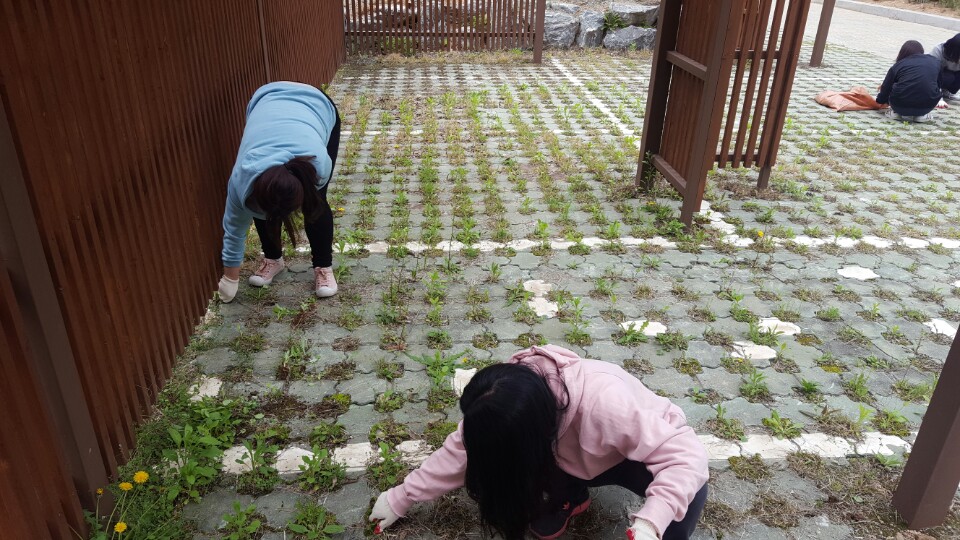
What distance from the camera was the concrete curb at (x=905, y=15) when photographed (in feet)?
55.9

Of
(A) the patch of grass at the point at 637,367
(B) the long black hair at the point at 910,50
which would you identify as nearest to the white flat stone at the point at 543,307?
(A) the patch of grass at the point at 637,367

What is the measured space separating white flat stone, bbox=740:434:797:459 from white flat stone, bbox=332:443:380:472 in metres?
1.48

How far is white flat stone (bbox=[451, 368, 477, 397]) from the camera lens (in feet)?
9.68

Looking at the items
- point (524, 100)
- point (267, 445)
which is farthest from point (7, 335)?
point (524, 100)

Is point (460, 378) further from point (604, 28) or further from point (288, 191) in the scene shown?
point (604, 28)

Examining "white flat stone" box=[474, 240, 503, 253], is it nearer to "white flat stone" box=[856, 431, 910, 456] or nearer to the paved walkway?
"white flat stone" box=[856, 431, 910, 456]

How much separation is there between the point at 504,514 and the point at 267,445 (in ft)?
3.94

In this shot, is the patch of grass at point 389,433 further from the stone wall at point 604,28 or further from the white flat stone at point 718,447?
the stone wall at point 604,28

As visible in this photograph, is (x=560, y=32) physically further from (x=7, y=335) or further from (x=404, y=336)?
(x=7, y=335)

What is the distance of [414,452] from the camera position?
2.59 metres

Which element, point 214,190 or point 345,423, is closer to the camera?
point 345,423

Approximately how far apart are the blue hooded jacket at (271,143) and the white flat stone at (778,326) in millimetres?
2461

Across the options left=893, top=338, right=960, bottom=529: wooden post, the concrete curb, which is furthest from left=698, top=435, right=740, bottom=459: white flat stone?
the concrete curb

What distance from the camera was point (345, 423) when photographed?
2.75m
